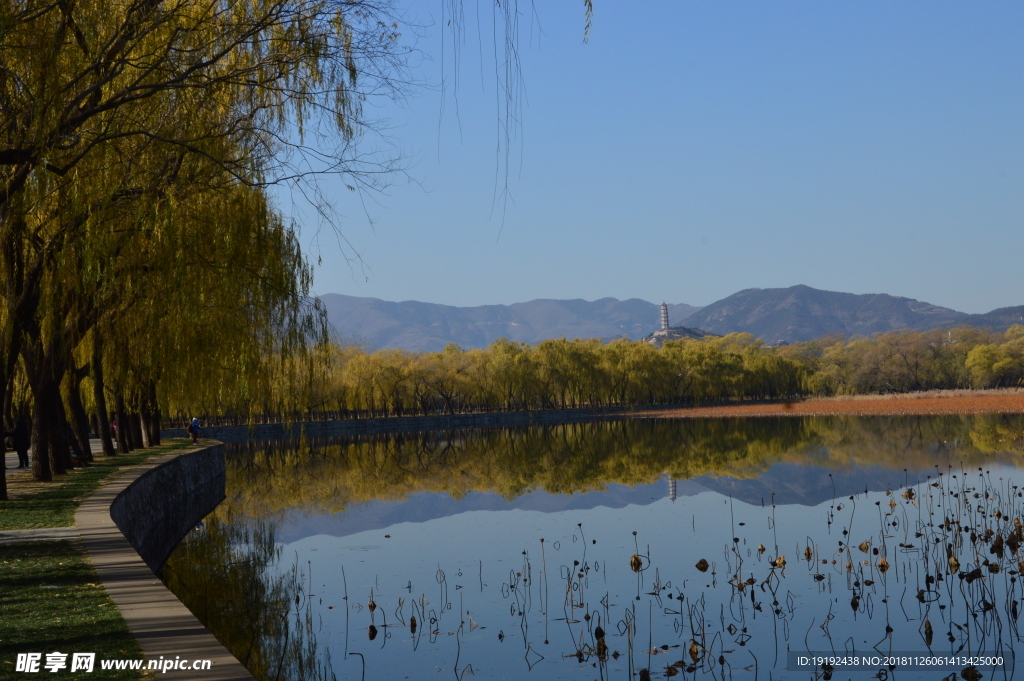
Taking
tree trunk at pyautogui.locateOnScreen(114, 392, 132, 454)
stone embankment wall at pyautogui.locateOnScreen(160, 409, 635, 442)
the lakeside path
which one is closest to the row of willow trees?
tree trunk at pyautogui.locateOnScreen(114, 392, 132, 454)

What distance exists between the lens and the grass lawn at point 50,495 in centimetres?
1043

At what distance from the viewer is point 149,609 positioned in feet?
20.0

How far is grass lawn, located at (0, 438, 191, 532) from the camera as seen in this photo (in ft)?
34.2

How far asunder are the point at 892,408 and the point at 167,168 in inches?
2098

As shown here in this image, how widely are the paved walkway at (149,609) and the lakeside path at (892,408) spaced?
46286 millimetres

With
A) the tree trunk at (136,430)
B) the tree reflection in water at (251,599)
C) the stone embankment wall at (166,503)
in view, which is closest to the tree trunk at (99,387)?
the stone embankment wall at (166,503)

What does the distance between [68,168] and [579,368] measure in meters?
58.6

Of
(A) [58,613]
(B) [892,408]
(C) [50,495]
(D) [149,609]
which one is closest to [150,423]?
(C) [50,495]

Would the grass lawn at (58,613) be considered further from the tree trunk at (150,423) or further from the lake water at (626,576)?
the tree trunk at (150,423)

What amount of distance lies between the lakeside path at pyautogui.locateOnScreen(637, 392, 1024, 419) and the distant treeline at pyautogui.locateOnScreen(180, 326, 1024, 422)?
5.74 m

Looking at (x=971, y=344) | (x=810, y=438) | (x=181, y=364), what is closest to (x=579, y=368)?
(x=810, y=438)

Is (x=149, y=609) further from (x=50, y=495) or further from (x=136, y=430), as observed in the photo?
(x=136, y=430)

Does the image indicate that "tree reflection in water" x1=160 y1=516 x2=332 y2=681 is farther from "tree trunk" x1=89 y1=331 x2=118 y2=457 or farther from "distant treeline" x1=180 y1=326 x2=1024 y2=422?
"distant treeline" x1=180 y1=326 x2=1024 y2=422

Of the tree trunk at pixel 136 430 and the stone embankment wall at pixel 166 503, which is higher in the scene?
the tree trunk at pixel 136 430
